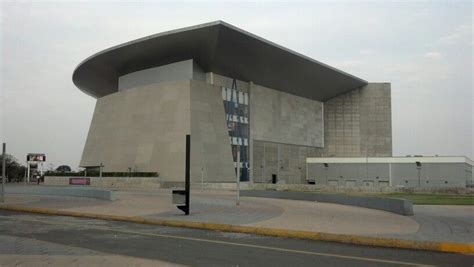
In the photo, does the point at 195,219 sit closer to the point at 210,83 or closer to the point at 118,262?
the point at 118,262

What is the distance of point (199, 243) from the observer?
11.2 metres

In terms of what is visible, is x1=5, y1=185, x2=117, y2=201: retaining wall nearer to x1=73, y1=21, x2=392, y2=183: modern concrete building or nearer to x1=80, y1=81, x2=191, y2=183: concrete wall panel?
x1=80, y1=81, x2=191, y2=183: concrete wall panel

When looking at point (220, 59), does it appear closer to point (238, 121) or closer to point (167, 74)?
point (167, 74)

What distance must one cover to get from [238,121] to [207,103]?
275 inches

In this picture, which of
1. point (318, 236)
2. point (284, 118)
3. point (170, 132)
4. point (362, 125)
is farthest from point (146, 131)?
point (318, 236)

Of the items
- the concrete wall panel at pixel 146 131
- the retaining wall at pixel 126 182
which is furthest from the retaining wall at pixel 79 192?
the concrete wall panel at pixel 146 131

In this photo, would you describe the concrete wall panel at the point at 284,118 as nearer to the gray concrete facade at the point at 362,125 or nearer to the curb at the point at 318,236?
the gray concrete facade at the point at 362,125

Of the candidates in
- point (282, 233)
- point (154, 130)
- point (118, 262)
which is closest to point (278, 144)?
point (154, 130)

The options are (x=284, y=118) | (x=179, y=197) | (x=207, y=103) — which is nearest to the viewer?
(x=179, y=197)

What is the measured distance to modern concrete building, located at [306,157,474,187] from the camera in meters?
70.8

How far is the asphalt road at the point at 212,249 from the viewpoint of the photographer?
892 centimetres

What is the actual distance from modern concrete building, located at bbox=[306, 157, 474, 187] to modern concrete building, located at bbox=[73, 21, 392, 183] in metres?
3.59

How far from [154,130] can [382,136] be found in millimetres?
44015

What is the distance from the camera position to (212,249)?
1024 cm
